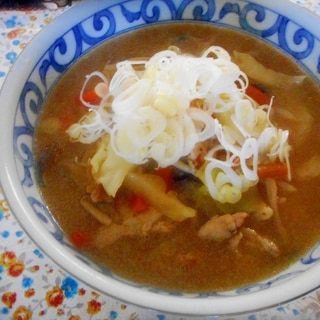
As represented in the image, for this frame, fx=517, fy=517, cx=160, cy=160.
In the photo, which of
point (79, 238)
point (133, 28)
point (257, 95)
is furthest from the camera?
point (133, 28)

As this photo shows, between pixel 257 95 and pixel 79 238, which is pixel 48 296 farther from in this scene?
pixel 257 95

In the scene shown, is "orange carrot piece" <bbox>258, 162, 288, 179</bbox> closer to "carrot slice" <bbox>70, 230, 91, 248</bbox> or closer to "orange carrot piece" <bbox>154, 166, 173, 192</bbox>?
"orange carrot piece" <bbox>154, 166, 173, 192</bbox>

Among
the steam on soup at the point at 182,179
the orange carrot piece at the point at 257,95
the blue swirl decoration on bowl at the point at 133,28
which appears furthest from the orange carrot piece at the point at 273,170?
the blue swirl decoration on bowl at the point at 133,28

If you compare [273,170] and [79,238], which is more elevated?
[273,170]

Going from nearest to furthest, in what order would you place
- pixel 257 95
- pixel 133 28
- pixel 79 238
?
1. pixel 79 238
2. pixel 257 95
3. pixel 133 28

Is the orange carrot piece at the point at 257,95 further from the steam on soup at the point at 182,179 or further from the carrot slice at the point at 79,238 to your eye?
the carrot slice at the point at 79,238

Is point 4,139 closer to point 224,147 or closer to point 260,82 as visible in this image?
point 224,147

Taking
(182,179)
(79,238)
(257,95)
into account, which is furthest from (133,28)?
(79,238)

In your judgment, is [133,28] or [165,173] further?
[133,28]
